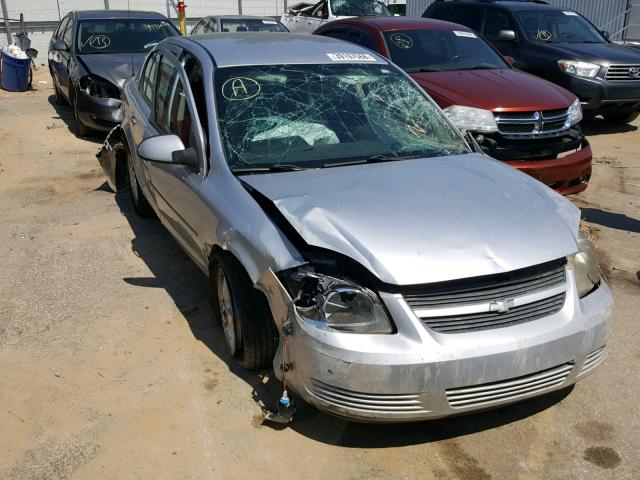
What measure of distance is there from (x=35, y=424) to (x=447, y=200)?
2.31 meters

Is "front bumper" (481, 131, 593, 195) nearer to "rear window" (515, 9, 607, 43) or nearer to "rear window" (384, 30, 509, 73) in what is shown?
"rear window" (384, 30, 509, 73)

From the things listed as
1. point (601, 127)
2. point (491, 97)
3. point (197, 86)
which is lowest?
point (601, 127)

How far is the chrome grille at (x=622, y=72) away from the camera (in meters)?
9.80

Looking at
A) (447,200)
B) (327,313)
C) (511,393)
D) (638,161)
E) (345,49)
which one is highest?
(345,49)

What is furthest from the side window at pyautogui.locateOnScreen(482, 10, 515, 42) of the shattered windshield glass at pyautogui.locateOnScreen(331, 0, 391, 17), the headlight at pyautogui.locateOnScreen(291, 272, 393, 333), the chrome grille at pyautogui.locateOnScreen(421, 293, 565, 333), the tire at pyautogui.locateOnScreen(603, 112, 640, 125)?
the headlight at pyautogui.locateOnScreen(291, 272, 393, 333)

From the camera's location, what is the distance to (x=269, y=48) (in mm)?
4652

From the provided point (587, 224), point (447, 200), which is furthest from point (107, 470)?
point (587, 224)

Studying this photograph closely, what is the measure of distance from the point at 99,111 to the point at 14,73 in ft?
17.7

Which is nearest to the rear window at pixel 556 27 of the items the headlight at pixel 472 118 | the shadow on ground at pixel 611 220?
the headlight at pixel 472 118

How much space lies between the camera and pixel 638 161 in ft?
28.5

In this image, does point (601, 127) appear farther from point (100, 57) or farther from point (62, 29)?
point (62, 29)

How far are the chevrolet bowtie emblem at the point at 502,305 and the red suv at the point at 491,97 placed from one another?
338 centimetres

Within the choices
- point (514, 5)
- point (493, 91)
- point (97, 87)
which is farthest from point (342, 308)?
point (514, 5)

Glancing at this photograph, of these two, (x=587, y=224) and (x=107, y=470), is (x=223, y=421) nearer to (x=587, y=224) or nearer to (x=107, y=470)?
(x=107, y=470)
